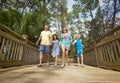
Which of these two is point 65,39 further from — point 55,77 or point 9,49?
point 55,77

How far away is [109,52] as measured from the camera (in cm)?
838

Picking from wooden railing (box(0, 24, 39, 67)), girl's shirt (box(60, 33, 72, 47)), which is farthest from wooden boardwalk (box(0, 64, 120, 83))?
girl's shirt (box(60, 33, 72, 47))

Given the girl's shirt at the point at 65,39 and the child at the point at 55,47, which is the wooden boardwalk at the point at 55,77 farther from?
the child at the point at 55,47

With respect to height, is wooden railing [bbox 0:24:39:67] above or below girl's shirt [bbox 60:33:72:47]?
below

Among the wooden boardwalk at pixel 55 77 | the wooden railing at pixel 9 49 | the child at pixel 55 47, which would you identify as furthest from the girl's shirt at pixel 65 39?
the wooden boardwalk at pixel 55 77

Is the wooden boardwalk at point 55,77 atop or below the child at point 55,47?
below

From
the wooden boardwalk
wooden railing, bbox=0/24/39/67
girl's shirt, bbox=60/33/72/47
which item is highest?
girl's shirt, bbox=60/33/72/47

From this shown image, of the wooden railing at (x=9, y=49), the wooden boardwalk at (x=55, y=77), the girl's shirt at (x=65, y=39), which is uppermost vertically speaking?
the girl's shirt at (x=65, y=39)

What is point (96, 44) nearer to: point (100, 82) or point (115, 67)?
point (115, 67)

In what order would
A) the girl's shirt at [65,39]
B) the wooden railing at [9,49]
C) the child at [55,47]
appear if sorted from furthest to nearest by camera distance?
the child at [55,47] → the girl's shirt at [65,39] → the wooden railing at [9,49]

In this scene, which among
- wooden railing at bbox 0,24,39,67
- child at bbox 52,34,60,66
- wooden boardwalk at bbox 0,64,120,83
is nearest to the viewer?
wooden boardwalk at bbox 0,64,120,83

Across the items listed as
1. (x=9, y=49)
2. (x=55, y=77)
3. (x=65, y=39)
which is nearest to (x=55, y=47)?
(x=65, y=39)

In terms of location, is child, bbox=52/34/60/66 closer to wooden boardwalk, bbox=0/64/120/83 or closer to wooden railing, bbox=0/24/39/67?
wooden railing, bbox=0/24/39/67

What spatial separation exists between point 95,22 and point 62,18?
7.47m
